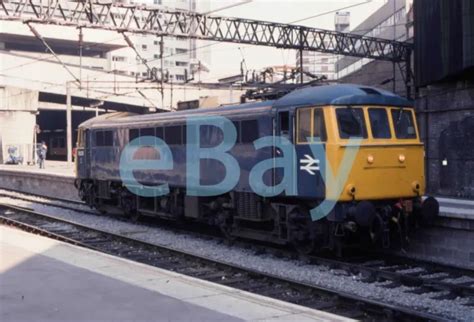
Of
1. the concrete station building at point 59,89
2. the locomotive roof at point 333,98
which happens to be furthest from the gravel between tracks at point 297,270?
the concrete station building at point 59,89

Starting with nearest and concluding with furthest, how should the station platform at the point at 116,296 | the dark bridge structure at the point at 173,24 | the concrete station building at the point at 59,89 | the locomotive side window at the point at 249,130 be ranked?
1. the station platform at the point at 116,296
2. the locomotive side window at the point at 249,130
3. the dark bridge structure at the point at 173,24
4. the concrete station building at the point at 59,89

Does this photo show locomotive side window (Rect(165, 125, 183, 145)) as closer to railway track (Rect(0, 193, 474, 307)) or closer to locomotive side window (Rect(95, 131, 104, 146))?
railway track (Rect(0, 193, 474, 307))

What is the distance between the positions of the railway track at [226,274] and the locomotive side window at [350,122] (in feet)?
10.8

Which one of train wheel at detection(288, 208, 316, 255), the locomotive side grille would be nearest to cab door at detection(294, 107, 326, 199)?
train wheel at detection(288, 208, 316, 255)

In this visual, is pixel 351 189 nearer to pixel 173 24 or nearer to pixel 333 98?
pixel 333 98

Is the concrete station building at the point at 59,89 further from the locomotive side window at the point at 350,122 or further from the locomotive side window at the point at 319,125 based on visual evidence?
the locomotive side window at the point at 350,122

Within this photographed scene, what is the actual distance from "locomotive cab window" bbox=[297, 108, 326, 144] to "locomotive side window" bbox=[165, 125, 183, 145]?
465cm

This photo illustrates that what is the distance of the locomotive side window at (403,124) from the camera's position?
12.8 m

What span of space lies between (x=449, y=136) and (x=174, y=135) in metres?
12.5

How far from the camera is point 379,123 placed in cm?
1258

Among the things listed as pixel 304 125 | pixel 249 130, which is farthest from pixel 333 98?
pixel 249 130

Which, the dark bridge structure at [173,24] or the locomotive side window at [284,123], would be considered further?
the dark bridge structure at [173,24]

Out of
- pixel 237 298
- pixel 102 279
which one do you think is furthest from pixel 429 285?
pixel 102 279

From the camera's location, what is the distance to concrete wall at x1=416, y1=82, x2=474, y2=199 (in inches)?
916
